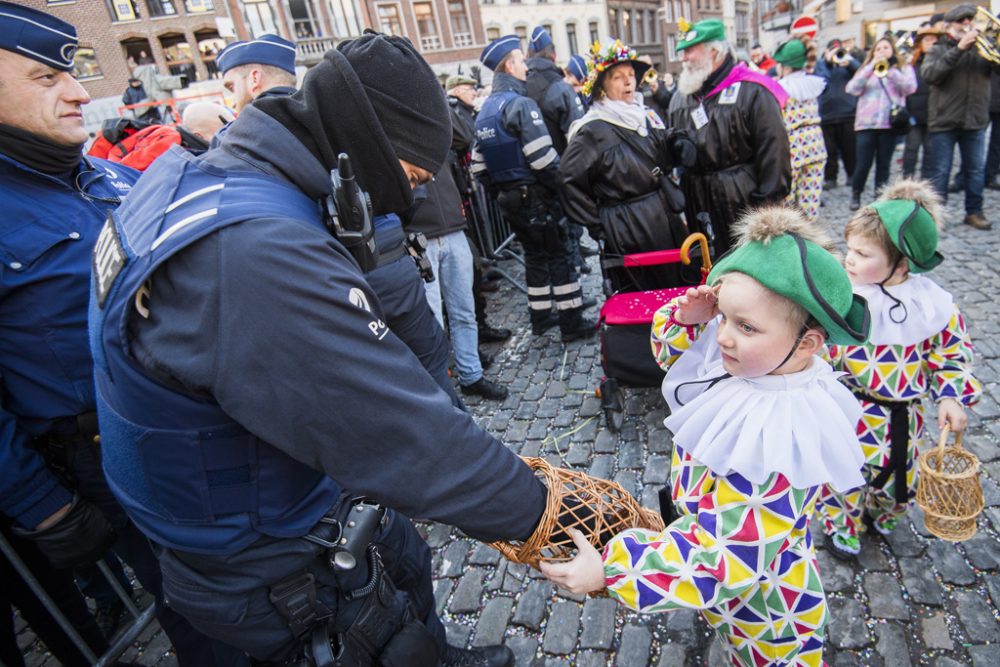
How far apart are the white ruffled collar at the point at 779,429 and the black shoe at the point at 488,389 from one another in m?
2.81

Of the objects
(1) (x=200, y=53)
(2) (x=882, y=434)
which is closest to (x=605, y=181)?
(2) (x=882, y=434)

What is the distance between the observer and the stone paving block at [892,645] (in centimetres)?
213

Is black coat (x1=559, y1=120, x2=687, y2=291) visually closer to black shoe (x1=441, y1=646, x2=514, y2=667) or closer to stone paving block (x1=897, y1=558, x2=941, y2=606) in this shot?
stone paving block (x1=897, y1=558, x2=941, y2=606)

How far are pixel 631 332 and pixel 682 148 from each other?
157 cm

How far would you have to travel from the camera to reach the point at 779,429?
148cm

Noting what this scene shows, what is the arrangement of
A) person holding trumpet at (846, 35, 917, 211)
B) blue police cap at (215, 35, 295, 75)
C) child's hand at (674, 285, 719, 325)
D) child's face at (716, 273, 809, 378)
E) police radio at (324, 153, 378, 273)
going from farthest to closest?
1. person holding trumpet at (846, 35, 917, 211)
2. blue police cap at (215, 35, 295, 75)
3. child's hand at (674, 285, 719, 325)
4. child's face at (716, 273, 809, 378)
5. police radio at (324, 153, 378, 273)

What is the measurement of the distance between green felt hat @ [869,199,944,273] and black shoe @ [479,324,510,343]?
12.0 ft

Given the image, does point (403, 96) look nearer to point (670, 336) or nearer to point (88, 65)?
point (670, 336)

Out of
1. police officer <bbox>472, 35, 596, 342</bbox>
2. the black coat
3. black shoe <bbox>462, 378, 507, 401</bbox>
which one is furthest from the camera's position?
police officer <bbox>472, 35, 596, 342</bbox>

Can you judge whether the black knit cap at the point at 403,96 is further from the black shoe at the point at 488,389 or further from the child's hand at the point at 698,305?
the black shoe at the point at 488,389

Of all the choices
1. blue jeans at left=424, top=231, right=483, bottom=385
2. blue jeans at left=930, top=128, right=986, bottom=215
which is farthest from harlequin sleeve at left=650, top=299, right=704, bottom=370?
blue jeans at left=930, top=128, right=986, bottom=215

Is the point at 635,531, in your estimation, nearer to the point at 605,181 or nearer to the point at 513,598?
the point at 513,598

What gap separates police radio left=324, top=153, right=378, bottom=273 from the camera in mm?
1264

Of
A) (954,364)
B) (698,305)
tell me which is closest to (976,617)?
(954,364)
